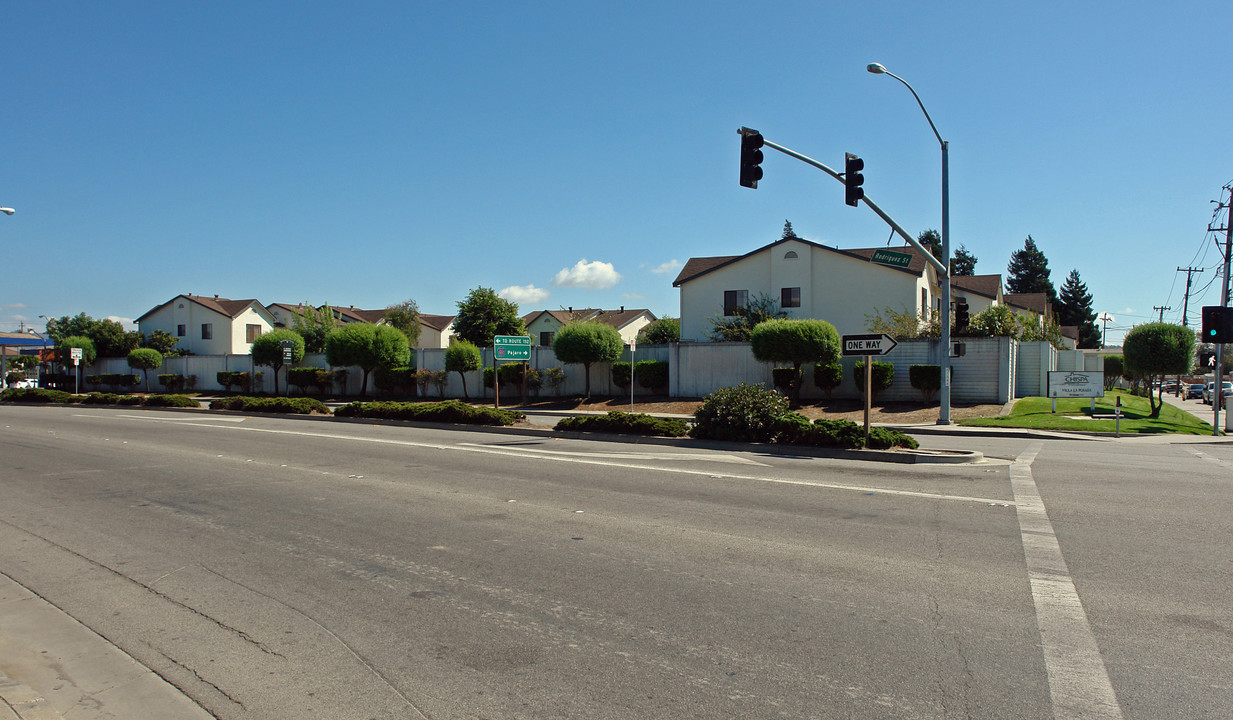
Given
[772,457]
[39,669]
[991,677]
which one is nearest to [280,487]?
[39,669]

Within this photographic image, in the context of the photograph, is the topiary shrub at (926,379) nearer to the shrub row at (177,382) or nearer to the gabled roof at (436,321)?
the shrub row at (177,382)

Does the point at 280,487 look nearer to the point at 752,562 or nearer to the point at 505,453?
the point at 505,453

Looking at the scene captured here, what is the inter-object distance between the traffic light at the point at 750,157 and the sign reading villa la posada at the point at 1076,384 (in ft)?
45.5

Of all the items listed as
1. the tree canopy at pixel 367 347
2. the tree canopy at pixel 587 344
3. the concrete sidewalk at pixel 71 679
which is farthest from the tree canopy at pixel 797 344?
the concrete sidewalk at pixel 71 679

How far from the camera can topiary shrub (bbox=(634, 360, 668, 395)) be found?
33906 millimetres

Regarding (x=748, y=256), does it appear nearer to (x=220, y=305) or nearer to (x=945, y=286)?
(x=945, y=286)

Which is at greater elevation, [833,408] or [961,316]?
[961,316]

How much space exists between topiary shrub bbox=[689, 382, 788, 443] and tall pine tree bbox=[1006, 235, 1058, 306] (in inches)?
3868

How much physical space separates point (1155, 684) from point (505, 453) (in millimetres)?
12341

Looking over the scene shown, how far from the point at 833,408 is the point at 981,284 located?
31260mm

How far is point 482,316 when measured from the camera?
6059cm

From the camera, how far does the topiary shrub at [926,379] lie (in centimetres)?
2833

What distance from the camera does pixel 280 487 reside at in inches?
441

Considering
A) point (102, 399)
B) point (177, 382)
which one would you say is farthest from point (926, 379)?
point (177, 382)
